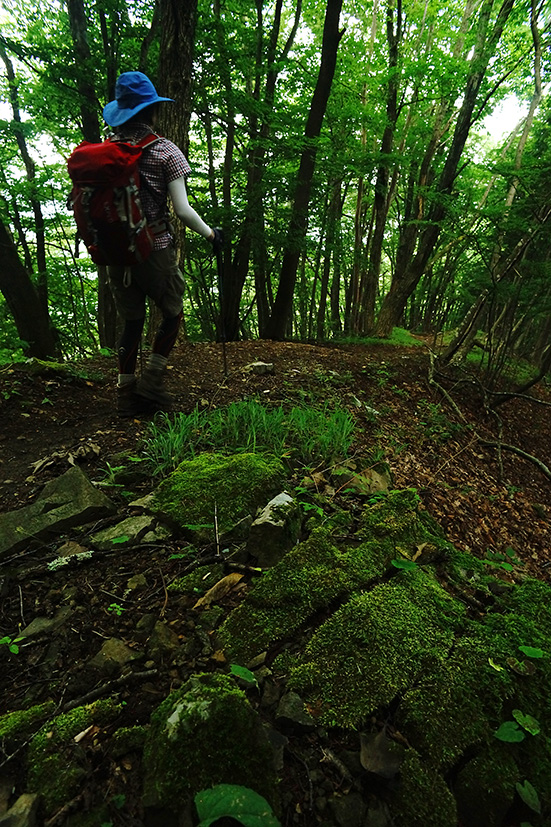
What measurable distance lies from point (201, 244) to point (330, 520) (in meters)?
8.72

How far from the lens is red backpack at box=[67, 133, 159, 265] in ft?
9.05

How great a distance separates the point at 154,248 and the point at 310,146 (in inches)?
229

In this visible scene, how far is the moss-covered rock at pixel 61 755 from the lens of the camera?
1092mm

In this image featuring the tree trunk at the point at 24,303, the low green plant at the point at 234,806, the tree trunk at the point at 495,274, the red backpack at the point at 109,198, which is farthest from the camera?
the tree trunk at the point at 495,274

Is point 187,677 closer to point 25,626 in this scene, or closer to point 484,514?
point 25,626

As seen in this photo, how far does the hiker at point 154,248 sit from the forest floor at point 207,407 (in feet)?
1.25

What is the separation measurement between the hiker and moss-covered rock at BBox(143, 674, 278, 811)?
297cm

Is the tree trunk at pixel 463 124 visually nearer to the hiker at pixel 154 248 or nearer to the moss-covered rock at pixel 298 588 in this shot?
the hiker at pixel 154 248

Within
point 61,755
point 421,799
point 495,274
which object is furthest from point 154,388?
point 495,274

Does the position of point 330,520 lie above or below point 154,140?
below

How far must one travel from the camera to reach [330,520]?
7.45 feet

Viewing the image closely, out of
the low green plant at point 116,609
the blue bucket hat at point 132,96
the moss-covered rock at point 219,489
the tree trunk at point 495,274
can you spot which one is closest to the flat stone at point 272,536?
the moss-covered rock at point 219,489

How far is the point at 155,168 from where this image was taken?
307 centimetres

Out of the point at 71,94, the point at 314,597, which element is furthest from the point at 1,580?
the point at 71,94
